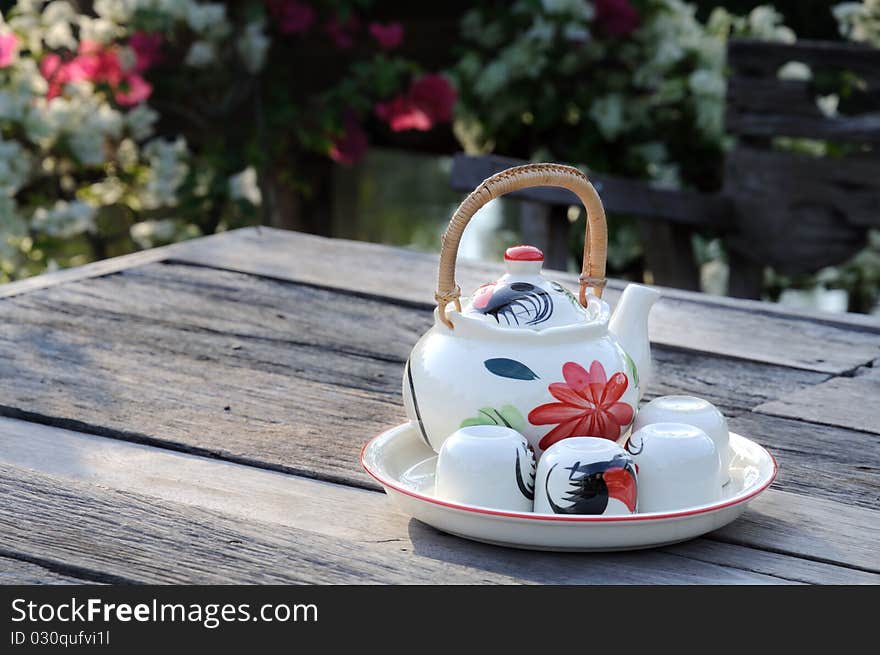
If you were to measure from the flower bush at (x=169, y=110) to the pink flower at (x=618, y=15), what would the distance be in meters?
0.48

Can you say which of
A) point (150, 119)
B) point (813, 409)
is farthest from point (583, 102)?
point (813, 409)

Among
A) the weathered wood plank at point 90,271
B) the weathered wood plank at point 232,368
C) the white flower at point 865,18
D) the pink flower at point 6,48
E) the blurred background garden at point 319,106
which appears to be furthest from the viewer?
the white flower at point 865,18

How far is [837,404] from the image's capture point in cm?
135

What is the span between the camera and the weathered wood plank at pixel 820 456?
111cm

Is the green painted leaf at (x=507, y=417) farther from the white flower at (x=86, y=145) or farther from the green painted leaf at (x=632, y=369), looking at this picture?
the white flower at (x=86, y=145)

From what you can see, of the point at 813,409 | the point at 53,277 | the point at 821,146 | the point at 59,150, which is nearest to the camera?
the point at 813,409

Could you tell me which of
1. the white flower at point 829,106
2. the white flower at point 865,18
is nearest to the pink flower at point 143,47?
the white flower at point 829,106

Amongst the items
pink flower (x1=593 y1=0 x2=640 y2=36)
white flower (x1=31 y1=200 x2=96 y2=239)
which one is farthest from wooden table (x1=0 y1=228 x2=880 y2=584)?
pink flower (x1=593 y1=0 x2=640 y2=36)

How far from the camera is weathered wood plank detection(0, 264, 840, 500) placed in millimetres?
1228

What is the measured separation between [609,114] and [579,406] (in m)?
2.47

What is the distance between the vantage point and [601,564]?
931mm

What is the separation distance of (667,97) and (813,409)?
2.20m
